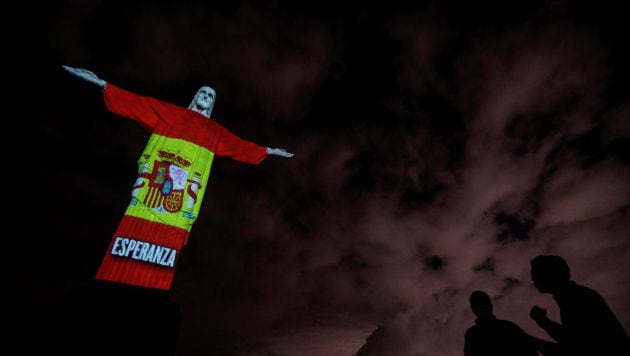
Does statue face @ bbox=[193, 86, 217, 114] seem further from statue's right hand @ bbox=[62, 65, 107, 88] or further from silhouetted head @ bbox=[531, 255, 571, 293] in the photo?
silhouetted head @ bbox=[531, 255, 571, 293]

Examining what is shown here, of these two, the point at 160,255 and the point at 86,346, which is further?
the point at 160,255

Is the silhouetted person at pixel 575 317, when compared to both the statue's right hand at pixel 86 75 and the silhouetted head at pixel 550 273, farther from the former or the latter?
the statue's right hand at pixel 86 75

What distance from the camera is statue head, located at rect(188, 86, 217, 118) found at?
755 cm

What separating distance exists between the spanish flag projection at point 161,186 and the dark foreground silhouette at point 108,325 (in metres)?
1.20

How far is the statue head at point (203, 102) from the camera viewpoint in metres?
7.55

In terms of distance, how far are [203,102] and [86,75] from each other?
239cm

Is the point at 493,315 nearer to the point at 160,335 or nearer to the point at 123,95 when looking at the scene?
the point at 160,335

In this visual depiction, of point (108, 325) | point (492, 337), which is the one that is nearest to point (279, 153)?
point (108, 325)

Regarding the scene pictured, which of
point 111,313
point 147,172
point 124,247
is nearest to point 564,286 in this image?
point 111,313

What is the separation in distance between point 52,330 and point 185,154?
3838 millimetres

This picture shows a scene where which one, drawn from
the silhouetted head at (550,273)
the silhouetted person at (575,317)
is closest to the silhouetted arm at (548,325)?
the silhouetted person at (575,317)

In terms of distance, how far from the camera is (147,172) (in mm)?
6039

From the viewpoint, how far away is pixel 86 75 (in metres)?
6.02

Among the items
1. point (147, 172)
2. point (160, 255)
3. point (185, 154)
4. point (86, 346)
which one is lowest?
point (86, 346)
